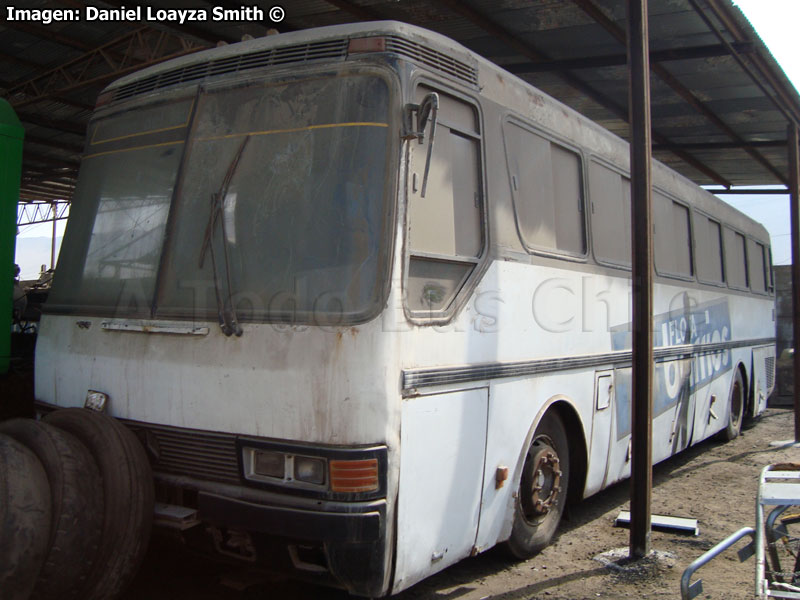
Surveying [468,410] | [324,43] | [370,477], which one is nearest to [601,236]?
[468,410]

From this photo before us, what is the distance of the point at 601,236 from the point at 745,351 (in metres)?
5.56

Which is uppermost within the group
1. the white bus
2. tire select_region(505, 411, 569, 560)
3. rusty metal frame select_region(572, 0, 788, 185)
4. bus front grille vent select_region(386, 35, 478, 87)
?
rusty metal frame select_region(572, 0, 788, 185)

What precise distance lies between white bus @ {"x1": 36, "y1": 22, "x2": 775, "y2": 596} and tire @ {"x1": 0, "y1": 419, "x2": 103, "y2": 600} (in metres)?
0.48

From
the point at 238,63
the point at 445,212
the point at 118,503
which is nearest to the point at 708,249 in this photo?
the point at 445,212

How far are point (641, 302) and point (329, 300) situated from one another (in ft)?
8.24

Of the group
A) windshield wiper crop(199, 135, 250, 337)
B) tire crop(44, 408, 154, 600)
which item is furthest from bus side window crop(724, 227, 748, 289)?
tire crop(44, 408, 154, 600)

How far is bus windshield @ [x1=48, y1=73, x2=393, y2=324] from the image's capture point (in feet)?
12.1

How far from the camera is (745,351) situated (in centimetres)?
1056

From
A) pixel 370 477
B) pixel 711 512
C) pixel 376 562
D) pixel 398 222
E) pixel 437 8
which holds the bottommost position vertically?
pixel 711 512

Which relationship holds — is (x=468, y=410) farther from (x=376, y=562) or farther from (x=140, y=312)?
(x=140, y=312)

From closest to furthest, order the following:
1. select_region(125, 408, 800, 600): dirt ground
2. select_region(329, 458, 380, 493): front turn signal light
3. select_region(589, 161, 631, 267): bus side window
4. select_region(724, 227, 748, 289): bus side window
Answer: select_region(329, 458, 380, 493): front turn signal light < select_region(125, 408, 800, 600): dirt ground < select_region(589, 161, 631, 267): bus side window < select_region(724, 227, 748, 289): bus side window

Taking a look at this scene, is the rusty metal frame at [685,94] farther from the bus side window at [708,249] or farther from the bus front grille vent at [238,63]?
the bus front grille vent at [238,63]

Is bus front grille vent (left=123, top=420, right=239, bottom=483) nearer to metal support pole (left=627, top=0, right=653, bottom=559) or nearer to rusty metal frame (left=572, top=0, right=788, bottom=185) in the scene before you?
metal support pole (left=627, top=0, right=653, bottom=559)

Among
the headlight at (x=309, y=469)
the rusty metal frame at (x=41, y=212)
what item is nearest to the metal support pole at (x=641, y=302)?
the headlight at (x=309, y=469)
